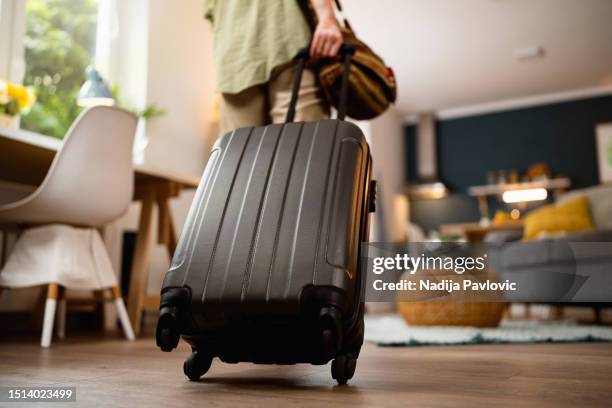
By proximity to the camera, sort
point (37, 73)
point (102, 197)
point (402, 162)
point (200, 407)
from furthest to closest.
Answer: point (402, 162)
point (37, 73)
point (102, 197)
point (200, 407)

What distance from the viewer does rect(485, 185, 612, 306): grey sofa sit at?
88.6 inches

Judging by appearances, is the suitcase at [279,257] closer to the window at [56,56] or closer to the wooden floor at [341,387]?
the wooden floor at [341,387]

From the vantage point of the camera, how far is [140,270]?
7.96 ft

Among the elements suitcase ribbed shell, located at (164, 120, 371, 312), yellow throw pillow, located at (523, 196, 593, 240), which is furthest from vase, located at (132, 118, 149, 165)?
yellow throw pillow, located at (523, 196, 593, 240)

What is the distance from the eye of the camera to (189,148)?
3.68 meters

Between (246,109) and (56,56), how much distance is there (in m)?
2.18

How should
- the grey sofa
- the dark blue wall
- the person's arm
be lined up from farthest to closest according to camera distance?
the dark blue wall, the grey sofa, the person's arm

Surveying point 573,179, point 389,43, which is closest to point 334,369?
point 389,43

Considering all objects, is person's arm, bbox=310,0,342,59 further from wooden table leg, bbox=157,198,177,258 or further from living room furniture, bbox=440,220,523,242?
living room furniture, bbox=440,220,523,242

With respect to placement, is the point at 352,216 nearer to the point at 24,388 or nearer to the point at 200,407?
the point at 200,407

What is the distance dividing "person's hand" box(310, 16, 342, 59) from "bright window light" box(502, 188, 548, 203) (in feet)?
20.8

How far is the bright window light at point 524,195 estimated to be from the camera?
6973mm

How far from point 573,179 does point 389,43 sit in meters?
3.07

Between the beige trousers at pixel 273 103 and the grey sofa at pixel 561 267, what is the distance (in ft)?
3.97
